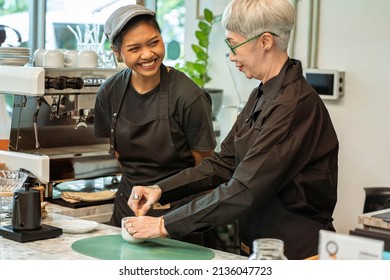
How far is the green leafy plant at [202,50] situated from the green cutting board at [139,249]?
2918mm

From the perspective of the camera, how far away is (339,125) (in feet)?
15.6

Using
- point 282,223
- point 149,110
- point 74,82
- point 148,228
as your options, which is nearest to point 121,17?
point 149,110

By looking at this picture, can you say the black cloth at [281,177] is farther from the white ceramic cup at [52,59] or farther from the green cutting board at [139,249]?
the white ceramic cup at [52,59]

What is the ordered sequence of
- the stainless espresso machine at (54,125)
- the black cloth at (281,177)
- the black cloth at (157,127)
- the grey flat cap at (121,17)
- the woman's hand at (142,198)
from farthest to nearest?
the stainless espresso machine at (54,125) → the black cloth at (157,127) → the grey flat cap at (121,17) → the woman's hand at (142,198) → the black cloth at (281,177)

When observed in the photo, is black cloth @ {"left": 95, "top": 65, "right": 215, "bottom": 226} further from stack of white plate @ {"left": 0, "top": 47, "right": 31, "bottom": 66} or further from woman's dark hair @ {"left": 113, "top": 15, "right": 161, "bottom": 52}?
stack of white plate @ {"left": 0, "top": 47, "right": 31, "bottom": 66}

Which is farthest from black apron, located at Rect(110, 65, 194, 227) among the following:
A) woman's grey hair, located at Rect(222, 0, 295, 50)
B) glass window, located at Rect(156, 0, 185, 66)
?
glass window, located at Rect(156, 0, 185, 66)

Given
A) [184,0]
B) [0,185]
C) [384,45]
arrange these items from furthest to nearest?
[184,0] < [384,45] < [0,185]

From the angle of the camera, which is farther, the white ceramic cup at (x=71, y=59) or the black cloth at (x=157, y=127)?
the white ceramic cup at (x=71, y=59)

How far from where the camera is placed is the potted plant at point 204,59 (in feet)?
17.4

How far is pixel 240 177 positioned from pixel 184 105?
82 cm

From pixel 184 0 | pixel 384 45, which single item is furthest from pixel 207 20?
pixel 384 45

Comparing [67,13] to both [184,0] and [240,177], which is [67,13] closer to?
[184,0]

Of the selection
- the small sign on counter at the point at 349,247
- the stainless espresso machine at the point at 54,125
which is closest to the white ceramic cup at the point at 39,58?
the stainless espresso machine at the point at 54,125
